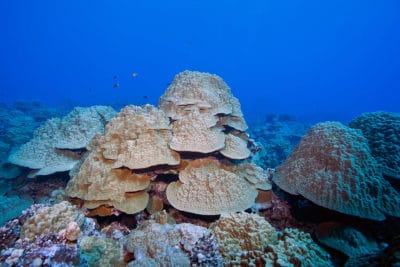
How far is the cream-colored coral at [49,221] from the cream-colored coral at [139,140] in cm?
96

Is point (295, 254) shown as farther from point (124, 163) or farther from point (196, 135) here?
point (124, 163)

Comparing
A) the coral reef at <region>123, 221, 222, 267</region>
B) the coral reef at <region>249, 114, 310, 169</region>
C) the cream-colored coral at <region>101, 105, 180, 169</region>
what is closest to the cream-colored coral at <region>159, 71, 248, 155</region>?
the cream-colored coral at <region>101, 105, 180, 169</region>

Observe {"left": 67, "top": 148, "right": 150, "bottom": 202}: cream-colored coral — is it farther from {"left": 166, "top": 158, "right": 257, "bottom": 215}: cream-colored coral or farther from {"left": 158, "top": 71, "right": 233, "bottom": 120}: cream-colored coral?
{"left": 158, "top": 71, "right": 233, "bottom": 120}: cream-colored coral

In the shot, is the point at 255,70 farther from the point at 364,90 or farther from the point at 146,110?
the point at 146,110

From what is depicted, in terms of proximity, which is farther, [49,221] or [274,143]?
[274,143]

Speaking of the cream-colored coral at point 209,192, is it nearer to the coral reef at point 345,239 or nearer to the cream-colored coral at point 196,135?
the cream-colored coral at point 196,135

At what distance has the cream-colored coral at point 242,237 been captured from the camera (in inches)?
107

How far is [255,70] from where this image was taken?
13450 centimetres

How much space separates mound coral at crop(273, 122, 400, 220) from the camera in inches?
130

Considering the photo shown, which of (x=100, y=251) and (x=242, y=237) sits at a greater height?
(x=242, y=237)

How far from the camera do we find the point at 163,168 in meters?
4.09

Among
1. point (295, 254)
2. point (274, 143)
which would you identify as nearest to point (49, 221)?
point (295, 254)

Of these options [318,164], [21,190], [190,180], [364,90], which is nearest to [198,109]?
[190,180]

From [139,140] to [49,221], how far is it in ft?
5.39
